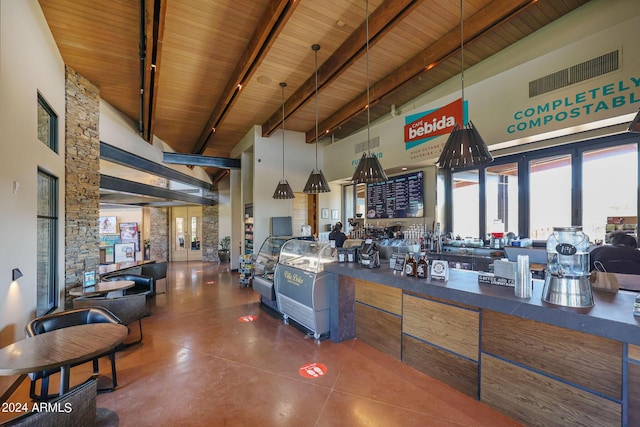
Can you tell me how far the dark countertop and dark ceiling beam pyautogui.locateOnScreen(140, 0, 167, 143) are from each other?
12.9 feet

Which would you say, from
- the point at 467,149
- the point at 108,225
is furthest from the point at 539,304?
the point at 108,225

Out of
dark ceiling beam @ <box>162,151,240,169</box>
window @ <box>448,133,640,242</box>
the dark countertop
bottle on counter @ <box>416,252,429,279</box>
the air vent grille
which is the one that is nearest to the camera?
the dark countertop

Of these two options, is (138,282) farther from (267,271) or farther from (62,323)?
(62,323)

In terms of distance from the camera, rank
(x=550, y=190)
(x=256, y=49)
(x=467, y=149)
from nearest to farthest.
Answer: (x=467, y=149)
(x=256, y=49)
(x=550, y=190)

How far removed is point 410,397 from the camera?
2.61 metres

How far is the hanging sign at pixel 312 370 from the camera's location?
3041 millimetres

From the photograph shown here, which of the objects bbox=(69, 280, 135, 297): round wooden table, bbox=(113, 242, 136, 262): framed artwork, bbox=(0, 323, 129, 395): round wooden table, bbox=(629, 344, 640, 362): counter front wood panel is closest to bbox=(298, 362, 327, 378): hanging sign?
bbox=(0, 323, 129, 395): round wooden table

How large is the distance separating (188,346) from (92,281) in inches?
83.8

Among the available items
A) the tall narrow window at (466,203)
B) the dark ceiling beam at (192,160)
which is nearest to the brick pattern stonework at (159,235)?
the dark ceiling beam at (192,160)

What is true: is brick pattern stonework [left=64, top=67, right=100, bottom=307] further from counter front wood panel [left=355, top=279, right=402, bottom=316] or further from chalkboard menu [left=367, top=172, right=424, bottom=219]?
chalkboard menu [left=367, top=172, right=424, bottom=219]

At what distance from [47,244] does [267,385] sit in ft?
12.7

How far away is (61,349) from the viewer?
2.17 m

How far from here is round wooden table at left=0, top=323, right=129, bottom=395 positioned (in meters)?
1.93

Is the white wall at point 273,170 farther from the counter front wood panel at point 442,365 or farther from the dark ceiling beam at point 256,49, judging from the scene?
the counter front wood panel at point 442,365
